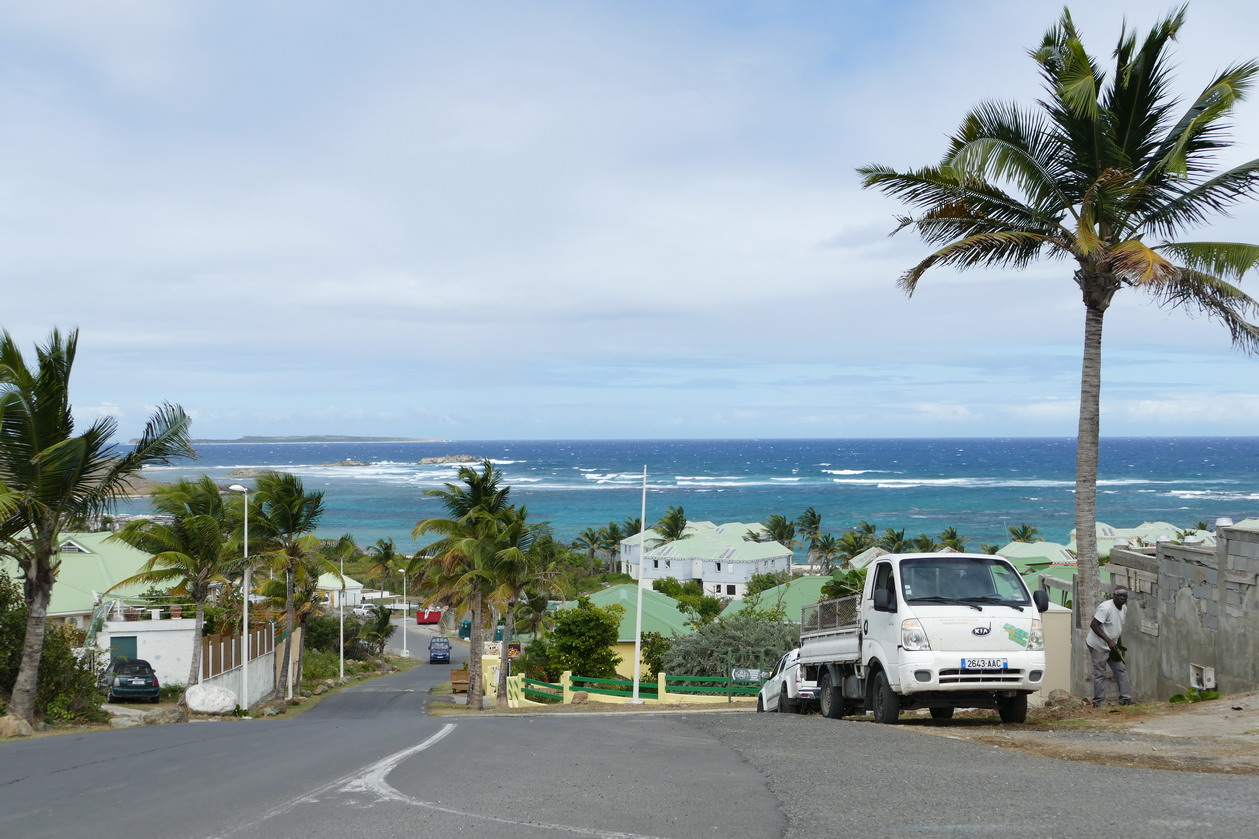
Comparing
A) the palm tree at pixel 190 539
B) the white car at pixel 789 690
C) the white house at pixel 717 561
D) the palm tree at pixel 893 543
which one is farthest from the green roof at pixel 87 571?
the palm tree at pixel 893 543

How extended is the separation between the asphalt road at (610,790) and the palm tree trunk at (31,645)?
5.89 m

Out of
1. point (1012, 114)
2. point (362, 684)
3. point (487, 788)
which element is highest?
point (1012, 114)

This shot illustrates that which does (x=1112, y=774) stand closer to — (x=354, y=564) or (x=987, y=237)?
(x=987, y=237)

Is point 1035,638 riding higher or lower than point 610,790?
higher

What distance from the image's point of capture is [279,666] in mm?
45938

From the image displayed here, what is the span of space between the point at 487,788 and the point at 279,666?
41246mm

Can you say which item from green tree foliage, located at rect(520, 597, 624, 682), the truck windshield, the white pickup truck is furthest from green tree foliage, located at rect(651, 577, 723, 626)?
the truck windshield

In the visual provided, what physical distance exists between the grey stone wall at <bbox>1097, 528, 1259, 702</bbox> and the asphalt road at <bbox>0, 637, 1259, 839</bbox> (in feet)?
17.4

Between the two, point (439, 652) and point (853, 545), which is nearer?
point (439, 652)

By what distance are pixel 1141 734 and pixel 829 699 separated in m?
4.75

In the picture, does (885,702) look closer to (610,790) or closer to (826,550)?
(610,790)

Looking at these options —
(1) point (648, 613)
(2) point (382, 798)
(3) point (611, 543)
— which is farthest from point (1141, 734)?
(3) point (611, 543)

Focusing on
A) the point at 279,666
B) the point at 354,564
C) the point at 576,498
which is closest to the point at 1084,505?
the point at 279,666

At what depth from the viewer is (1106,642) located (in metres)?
14.4
